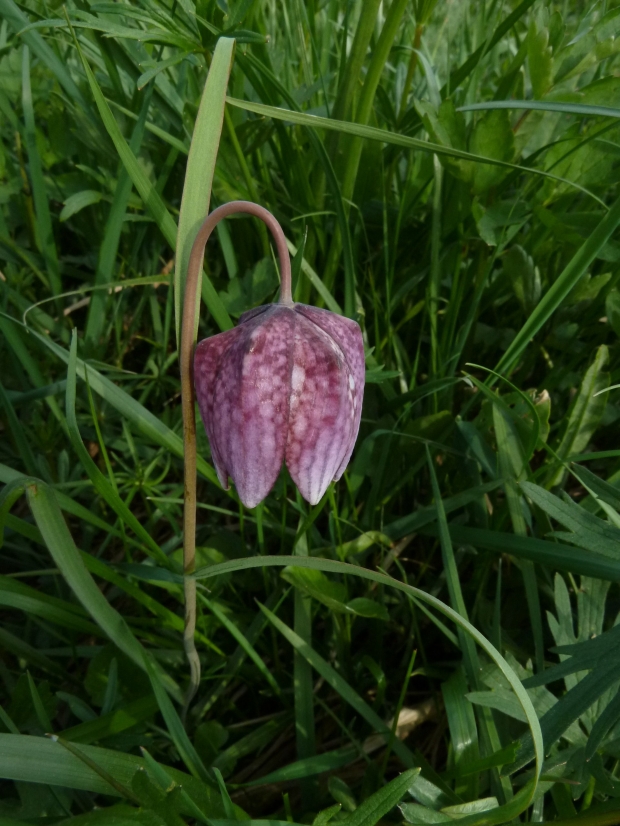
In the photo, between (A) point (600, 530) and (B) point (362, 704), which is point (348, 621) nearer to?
(B) point (362, 704)

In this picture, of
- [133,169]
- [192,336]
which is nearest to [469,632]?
[192,336]

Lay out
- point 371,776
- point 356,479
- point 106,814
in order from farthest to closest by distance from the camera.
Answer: point 356,479 → point 371,776 → point 106,814

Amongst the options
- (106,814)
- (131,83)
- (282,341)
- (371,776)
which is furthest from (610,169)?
(106,814)

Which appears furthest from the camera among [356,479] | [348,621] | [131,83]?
[131,83]

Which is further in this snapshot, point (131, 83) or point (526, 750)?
point (131, 83)

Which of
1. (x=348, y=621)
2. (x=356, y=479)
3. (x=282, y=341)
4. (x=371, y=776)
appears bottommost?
(x=371, y=776)

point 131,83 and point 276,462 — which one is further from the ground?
point 131,83

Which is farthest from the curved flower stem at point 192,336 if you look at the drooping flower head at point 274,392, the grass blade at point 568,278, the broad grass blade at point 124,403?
the grass blade at point 568,278
